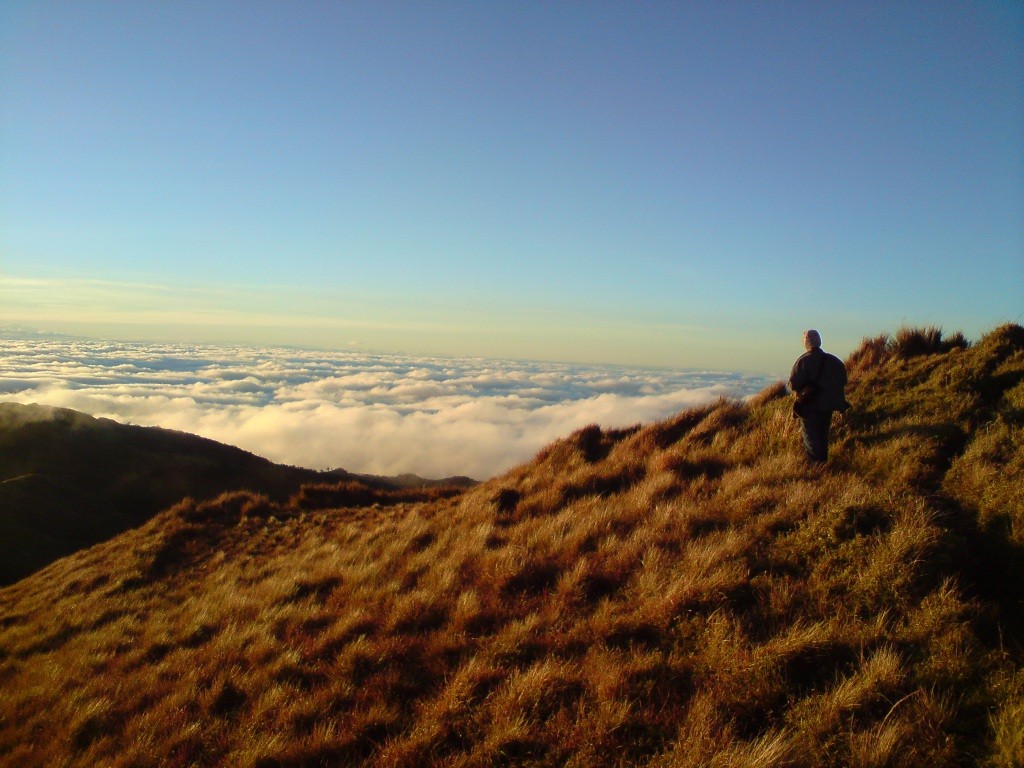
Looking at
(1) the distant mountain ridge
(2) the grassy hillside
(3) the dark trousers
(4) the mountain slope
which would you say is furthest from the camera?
(1) the distant mountain ridge

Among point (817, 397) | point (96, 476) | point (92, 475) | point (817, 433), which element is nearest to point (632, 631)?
point (817, 433)

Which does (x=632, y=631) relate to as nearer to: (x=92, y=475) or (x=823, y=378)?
(x=823, y=378)

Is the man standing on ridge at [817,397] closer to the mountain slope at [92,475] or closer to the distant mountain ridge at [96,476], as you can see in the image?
the distant mountain ridge at [96,476]

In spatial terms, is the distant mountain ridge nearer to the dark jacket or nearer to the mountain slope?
the mountain slope

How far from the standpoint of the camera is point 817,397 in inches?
362

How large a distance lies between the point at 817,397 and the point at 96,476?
61533 mm

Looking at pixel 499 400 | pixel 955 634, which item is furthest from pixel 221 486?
pixel 499 400

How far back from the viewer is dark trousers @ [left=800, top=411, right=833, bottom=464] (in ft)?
30.0

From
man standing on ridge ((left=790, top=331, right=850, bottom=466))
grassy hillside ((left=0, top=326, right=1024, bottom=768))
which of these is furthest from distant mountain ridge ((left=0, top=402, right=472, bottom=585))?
man standing on ridge ((left=790, top=331, right=850, bottom=466))

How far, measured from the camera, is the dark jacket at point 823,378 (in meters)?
9.16

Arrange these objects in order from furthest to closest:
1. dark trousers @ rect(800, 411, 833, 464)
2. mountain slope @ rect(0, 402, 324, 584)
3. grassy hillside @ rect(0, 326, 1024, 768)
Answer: mountain slope @ rect(0, 402, 324, 584), dark trousers @ rect(800, 411, 833, 464), grassy hillside @ rect(0, 326, 1024, 768)

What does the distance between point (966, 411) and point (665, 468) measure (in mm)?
4893

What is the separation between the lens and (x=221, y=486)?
50688 mm

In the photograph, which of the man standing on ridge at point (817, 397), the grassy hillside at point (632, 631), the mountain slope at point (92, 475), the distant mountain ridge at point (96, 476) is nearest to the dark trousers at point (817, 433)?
the man standing on ridge at point (817, 397)
